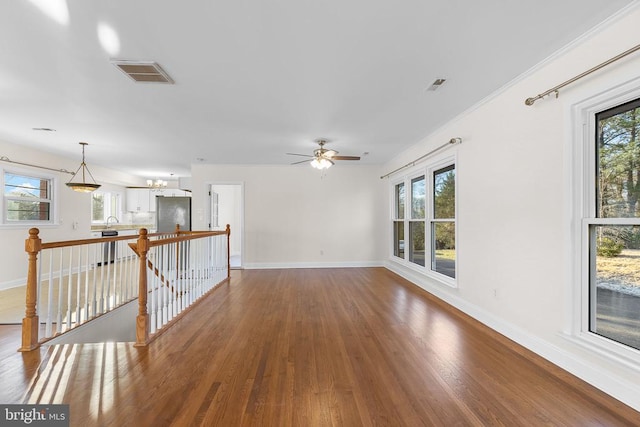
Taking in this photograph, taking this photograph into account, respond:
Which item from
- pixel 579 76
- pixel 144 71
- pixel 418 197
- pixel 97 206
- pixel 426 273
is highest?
pixel 144 71

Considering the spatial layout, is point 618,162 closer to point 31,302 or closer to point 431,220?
point 431,220

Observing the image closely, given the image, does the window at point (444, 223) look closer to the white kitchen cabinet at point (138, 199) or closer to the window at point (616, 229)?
the window at point (616, 229)

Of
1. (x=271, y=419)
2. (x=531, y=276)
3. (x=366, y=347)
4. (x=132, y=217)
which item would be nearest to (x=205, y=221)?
(x=132, y=217)

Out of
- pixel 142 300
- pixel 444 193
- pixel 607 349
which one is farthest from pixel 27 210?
pixel 607 349

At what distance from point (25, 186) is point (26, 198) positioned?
0.78ft

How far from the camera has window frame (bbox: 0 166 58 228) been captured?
16.4ft

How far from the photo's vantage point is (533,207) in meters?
2.54

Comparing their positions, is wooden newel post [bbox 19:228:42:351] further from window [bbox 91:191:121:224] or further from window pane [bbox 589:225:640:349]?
window [bbox 91:191:121:224]

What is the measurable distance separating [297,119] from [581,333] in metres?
3.57

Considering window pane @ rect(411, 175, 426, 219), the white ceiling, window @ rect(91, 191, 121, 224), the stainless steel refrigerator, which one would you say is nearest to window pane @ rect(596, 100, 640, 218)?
the white ceiling

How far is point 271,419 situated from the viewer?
1674mm

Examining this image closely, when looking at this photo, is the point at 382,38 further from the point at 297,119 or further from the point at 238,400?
the point at 238,400

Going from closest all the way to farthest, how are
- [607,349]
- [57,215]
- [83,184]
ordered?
1. [607,349]
2. [83,184]
3. [57,215]

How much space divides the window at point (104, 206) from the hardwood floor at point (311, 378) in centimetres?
578
